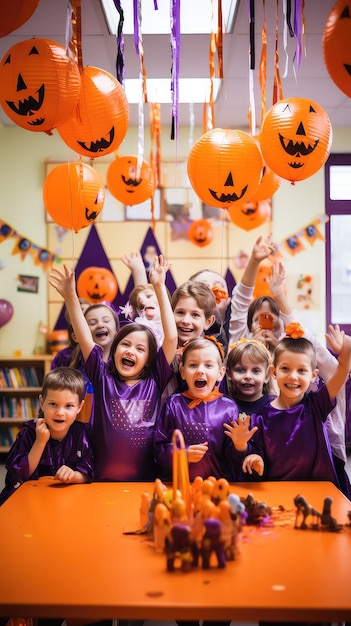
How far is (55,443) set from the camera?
94.3 inches

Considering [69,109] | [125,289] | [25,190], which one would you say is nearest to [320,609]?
[69,109]

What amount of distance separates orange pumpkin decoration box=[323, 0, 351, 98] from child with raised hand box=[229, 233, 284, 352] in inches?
47.5

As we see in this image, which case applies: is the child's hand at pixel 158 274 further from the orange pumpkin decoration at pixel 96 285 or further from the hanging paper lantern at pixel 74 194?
the orange pumpkin decoration at pixel 96 285

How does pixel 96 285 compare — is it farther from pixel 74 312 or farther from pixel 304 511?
pixel 304 511

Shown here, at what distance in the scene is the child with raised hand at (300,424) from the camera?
7.59ft

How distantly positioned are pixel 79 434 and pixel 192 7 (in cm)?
282

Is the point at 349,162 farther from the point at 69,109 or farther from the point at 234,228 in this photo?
the point at 69,109

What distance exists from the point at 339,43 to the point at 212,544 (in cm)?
151

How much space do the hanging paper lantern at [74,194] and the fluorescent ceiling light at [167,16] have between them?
1.10m

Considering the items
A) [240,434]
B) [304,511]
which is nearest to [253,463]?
[240,434]

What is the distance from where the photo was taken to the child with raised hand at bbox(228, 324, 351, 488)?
91.0 inches

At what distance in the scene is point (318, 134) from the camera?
2.85 meters

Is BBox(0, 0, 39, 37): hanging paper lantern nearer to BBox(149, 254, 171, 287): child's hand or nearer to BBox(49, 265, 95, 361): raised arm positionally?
BBox(49, 265, 95, 361): raised arm

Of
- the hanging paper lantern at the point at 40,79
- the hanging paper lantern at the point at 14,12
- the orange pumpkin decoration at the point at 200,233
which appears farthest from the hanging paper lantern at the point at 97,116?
the orange pumpkin decoration at the point at 200,233
